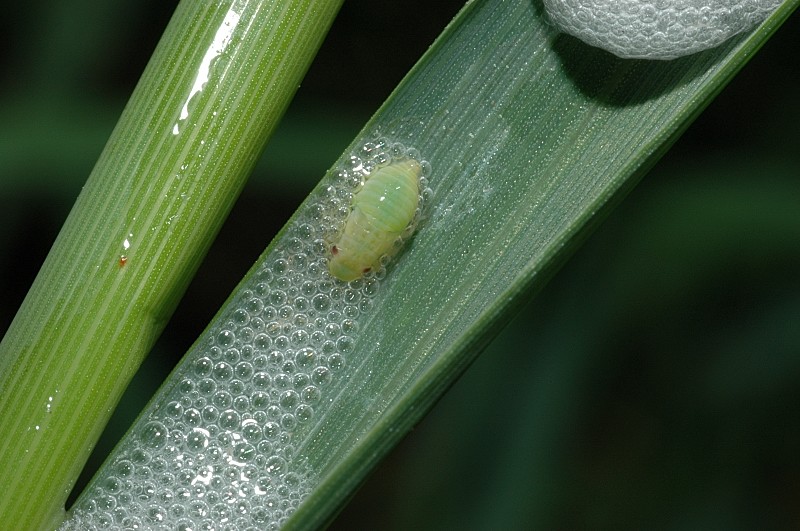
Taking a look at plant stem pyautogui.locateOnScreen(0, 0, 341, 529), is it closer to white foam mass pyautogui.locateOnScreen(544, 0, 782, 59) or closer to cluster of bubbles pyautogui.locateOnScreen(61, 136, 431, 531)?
cluster of bubbles pyautogui.locateOnScreen(61, 136, 431, 531)

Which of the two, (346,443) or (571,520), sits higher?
(346,443)

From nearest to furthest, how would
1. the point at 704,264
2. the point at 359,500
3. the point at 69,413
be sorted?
the point at 69,413, the point at 704,264, the point at 359,500

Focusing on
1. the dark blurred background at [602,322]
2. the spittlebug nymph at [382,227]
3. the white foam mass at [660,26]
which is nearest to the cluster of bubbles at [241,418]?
the spittlebug nymph at [382,227]

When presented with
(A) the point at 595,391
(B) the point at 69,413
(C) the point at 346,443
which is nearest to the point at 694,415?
(A) the point at 595,391

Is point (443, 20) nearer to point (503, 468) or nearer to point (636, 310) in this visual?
point (636, 310)

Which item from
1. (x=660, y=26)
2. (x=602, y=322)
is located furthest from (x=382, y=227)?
(x=602, y=322)

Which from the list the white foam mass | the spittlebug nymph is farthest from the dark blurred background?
the white foam mass
